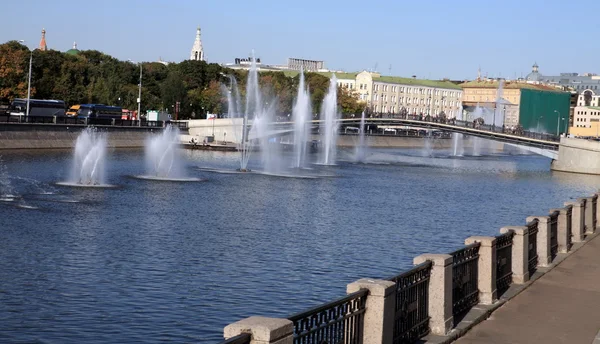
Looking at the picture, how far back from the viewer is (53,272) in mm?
20594

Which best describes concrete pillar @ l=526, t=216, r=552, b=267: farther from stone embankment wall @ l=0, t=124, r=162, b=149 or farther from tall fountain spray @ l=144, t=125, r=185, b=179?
stone embankment wall @ l=0, t=124, r=162, b=149

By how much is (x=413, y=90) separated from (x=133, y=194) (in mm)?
162521

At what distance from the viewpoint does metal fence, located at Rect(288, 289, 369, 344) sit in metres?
8.87

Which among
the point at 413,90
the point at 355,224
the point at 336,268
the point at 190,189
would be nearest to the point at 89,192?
the point at 190,189

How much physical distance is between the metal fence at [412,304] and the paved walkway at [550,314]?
72cm

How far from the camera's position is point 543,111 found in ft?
575

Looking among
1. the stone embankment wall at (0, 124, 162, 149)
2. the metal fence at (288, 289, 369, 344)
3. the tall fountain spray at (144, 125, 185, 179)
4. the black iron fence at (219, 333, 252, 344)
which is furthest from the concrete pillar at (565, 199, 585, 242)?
the stone embankment wall at (0, 124, 162, 149)

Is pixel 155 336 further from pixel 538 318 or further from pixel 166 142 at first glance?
pixel 166 142

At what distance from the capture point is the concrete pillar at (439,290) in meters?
12.2

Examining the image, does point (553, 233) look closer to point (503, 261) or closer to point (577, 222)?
point (577, 222)

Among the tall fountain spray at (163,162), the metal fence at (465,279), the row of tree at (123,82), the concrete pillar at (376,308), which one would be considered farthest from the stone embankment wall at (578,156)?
the concrete pillar at (376,308)

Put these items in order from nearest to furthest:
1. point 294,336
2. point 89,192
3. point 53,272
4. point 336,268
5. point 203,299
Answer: point 294,336 → point 203,299 → point 53,272 → point 336,268 → point 89,192

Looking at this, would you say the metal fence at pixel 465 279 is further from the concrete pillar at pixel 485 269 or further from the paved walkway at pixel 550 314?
the paved walkway at pixel 550 314

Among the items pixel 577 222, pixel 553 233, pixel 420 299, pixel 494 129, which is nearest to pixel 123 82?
pixel 494 129
